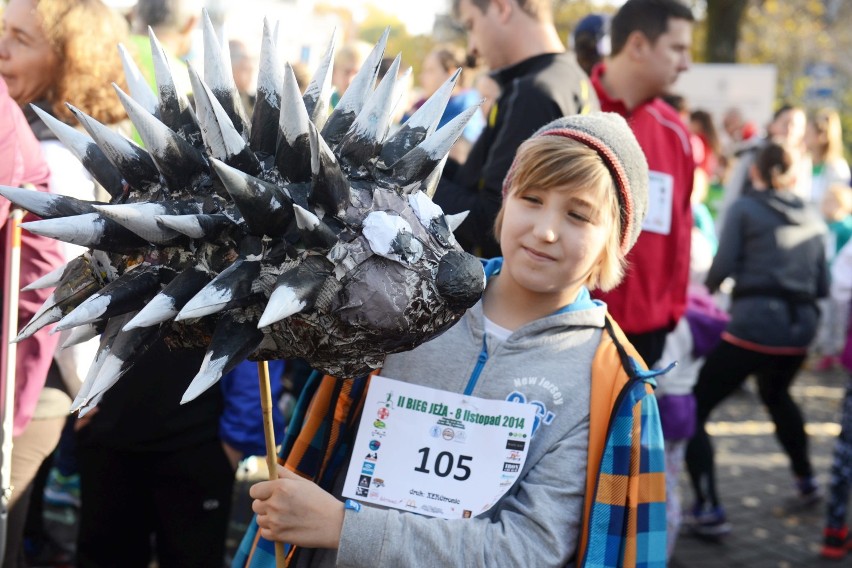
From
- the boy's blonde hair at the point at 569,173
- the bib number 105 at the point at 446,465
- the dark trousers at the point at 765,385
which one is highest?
the dark trousers at the point at 765,385

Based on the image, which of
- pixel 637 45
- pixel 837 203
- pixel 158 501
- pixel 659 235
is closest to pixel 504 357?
pixel 158 501

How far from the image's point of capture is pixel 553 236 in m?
1.97

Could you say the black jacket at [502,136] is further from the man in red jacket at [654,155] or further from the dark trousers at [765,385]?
the dark trousers at [765,385]

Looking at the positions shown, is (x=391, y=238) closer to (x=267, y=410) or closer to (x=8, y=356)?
(x=267, y=410)

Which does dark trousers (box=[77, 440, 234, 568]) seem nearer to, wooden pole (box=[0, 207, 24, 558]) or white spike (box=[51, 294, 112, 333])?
wooden pole (box=[0, 207, 24, 558])

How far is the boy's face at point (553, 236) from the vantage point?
199 cm

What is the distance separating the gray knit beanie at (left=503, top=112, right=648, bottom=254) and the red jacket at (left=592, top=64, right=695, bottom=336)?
1299mm

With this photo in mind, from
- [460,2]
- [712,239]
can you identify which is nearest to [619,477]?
[460,2]

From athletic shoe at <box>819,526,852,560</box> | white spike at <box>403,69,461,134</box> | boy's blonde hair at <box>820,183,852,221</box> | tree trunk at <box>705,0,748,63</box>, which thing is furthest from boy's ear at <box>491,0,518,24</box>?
tree trunk at <box>705,0,748,63</box>

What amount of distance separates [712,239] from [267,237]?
221 inches

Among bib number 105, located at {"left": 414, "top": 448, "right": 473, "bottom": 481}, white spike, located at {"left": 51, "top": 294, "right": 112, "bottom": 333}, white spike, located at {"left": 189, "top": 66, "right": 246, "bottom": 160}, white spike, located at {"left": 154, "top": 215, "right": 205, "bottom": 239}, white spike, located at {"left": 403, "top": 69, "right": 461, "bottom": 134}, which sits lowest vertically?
bib number 105, located at {"left": 414, "top": 448, "right": 473, "bottom": 481}

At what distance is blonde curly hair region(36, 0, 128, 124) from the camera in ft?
9.12

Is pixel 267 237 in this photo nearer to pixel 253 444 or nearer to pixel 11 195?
pixel 11 195

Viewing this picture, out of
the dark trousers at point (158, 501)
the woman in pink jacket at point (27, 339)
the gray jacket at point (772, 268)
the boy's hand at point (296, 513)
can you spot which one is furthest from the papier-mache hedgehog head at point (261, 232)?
the gray jacket at point (772, 268)
